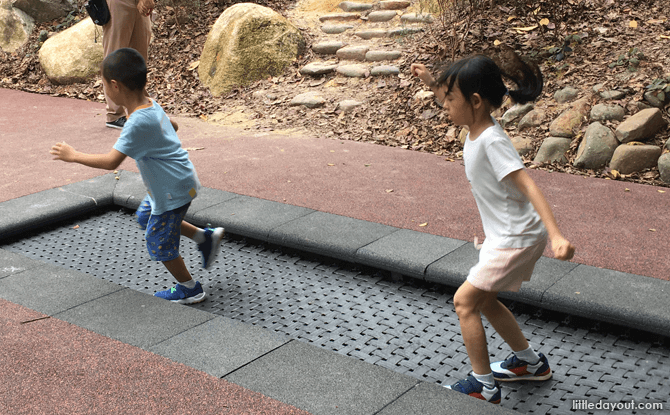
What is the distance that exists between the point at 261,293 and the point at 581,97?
3968 millimetres

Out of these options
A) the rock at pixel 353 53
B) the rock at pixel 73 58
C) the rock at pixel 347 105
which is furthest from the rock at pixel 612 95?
the rock at pixel 73 58

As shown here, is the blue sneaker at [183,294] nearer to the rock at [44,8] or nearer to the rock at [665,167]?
the rock at [665,167]

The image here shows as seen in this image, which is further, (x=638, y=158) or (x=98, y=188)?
(x=638, y=158)

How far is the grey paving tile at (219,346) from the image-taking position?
7.94 feet

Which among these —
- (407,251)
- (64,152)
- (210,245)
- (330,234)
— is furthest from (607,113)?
(64,152)

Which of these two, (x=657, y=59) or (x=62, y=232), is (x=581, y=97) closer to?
(x=657, y=59)

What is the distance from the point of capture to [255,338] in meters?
2.61

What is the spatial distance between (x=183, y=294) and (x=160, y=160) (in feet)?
2.40

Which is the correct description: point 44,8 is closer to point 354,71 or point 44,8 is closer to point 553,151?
point 354,71

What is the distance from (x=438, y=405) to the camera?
2.10 meters

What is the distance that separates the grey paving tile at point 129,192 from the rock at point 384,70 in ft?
11.6

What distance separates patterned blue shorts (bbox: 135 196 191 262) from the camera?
124 inches

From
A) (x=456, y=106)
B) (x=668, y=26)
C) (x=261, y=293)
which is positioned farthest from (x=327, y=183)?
(x=668, y=26)

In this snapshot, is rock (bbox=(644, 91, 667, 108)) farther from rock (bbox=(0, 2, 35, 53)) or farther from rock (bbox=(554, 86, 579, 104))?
rock (bbox=(0, 2, 35, 53))
